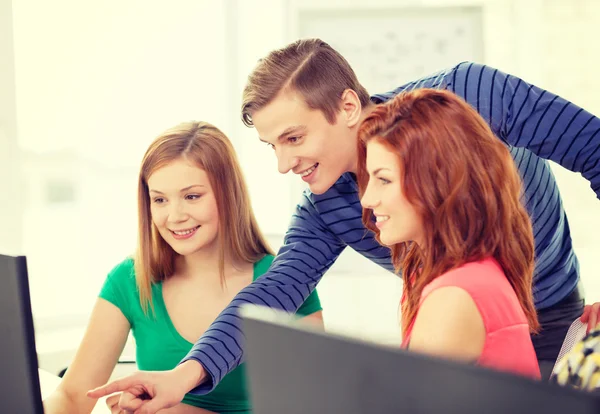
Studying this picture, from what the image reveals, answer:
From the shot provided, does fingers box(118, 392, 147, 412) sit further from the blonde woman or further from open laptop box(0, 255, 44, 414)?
the blonde woman

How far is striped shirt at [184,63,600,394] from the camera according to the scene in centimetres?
132

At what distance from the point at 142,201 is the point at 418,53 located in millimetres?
2477

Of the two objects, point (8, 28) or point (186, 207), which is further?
point (8, 28)

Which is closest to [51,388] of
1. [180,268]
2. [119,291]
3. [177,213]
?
[119,291]

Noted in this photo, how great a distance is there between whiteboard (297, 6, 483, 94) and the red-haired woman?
2804 mm

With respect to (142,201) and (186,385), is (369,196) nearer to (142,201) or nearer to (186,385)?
(186,385)

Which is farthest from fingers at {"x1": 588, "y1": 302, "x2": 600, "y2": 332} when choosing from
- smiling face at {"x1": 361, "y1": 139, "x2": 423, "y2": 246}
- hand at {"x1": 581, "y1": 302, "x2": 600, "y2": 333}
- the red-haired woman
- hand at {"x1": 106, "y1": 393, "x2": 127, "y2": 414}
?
hand at {"x1": 106, "y1": 393, "x2": 127, "y2": 414}

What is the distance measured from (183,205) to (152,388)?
566 millimetres

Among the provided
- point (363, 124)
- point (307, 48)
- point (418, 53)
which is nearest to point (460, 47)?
point (418, 53)

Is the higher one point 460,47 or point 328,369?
point 460,47

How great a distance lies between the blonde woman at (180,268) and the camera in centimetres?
163

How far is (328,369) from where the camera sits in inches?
19.9

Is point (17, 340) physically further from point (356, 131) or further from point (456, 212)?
point (356, 131)

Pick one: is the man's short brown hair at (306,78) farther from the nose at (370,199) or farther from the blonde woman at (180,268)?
the nose at (370,199)
